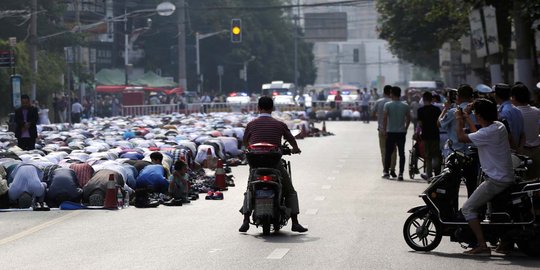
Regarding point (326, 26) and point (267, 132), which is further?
point (326, 26)

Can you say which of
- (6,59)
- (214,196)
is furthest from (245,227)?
(6,59)

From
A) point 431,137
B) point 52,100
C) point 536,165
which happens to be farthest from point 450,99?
point 52,100

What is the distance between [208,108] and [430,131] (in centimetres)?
5447

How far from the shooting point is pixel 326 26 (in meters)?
112

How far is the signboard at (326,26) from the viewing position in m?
111

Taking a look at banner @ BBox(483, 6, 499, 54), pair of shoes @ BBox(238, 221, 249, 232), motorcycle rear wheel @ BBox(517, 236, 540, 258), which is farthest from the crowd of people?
banner @ BBox(483, 6, 499, 54)

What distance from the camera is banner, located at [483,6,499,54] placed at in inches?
1324

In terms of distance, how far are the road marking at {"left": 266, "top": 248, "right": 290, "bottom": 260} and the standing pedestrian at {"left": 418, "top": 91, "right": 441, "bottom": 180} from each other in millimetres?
10489

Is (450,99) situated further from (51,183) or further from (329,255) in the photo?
(329,255)

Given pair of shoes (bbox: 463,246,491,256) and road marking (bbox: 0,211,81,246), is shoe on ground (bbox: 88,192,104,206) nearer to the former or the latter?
road marking (bbox: 0,211,81,246)

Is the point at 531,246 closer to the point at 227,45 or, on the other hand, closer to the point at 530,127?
the point at 530,127

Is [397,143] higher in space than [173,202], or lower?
higher

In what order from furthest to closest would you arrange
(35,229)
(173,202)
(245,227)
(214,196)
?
(214,196) < (173,202) < (35,229) < (245,227)

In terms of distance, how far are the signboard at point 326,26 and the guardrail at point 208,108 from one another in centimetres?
3004
